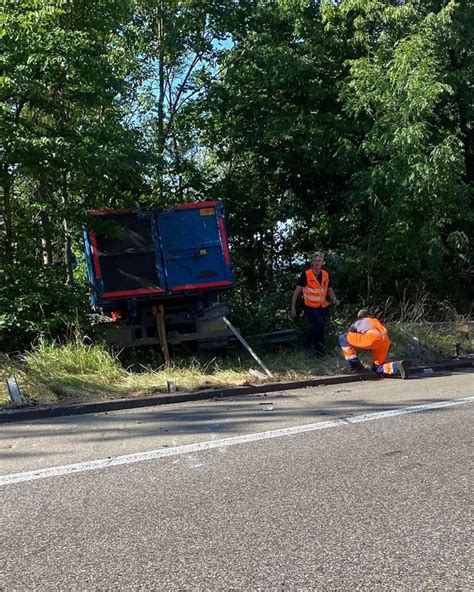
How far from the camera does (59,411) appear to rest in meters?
7.22

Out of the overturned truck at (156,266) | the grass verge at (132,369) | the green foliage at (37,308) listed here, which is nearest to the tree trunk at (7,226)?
the green foliage at (37,308)

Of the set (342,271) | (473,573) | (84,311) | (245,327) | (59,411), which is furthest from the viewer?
(342,271)

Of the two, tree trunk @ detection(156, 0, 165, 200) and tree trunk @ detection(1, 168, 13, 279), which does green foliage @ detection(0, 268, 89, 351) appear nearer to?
tree trunk @ detection(1, 168, 13, 279)

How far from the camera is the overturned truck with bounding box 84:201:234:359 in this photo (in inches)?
386

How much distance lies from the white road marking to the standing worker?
10.9 ft

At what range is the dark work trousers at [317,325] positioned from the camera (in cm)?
1040

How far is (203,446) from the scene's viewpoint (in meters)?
5.68

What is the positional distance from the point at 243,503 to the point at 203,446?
1.46 metres

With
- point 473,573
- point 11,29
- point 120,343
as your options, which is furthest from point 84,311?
point 473,573

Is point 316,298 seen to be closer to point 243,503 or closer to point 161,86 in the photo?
point 161,86

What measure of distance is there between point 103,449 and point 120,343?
4290 mm

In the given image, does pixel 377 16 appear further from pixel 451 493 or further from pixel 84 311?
pixel 451 493

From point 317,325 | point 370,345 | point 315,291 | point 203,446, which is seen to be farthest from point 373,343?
point 203,446

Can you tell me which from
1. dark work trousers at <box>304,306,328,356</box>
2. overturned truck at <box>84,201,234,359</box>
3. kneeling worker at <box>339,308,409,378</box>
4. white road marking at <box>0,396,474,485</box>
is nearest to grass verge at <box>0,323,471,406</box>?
dark work trousers at <box>304,306,328,356</box>
